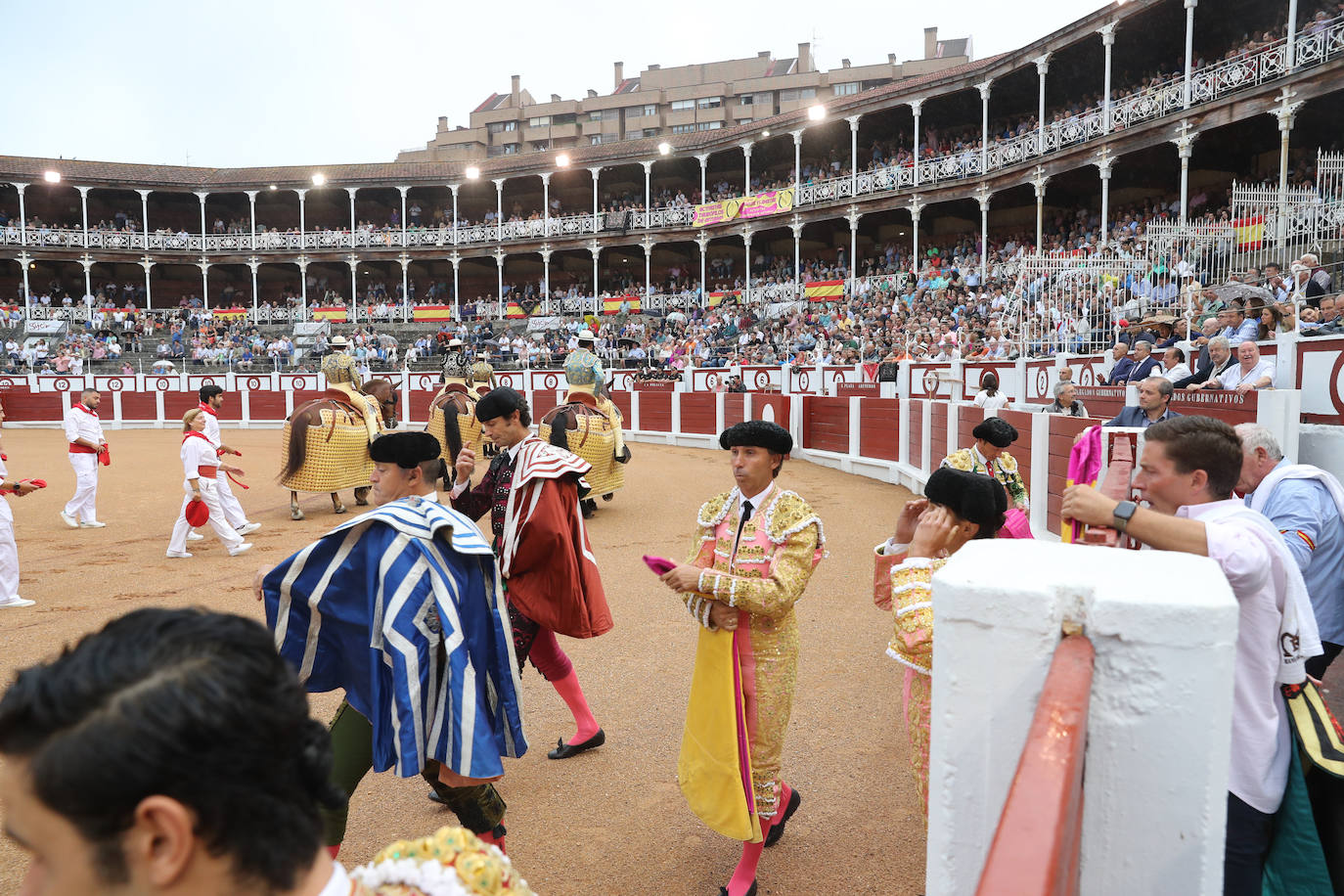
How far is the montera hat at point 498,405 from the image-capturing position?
141 inches

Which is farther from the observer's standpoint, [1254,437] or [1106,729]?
[1254,437]

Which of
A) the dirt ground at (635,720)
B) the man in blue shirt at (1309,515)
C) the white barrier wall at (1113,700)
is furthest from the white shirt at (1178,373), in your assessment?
the white barrier wall at (1113,700)

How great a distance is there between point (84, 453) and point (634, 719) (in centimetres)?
737

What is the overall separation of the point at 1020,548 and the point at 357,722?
196cm

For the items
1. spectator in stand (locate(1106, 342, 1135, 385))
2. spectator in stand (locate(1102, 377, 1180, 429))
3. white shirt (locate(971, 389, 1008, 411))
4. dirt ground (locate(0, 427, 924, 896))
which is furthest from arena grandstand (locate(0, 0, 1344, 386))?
dirt ground (locate(0, 427, 924, 896))

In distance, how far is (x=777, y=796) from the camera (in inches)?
103

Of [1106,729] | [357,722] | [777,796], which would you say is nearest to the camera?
[1106,729]

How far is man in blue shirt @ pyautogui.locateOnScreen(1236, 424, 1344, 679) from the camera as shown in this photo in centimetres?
284

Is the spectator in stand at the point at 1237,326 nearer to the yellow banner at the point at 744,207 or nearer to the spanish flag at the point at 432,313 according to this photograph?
the yellow banner at the point at 744,207

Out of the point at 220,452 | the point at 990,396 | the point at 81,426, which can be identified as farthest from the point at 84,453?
the point at 990,396

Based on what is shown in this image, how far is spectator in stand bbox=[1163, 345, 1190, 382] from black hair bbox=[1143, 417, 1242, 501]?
6.60 m

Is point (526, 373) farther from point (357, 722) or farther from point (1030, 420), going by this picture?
point (357, 722)

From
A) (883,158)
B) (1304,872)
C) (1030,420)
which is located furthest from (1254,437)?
(883,158)

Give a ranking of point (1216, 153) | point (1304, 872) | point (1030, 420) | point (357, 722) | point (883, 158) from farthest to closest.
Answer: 1. point (883, 158)
2. point (1216, 153)
3. point (1030, 420)
4. point (357, 722)
5. point (1304, 872)
